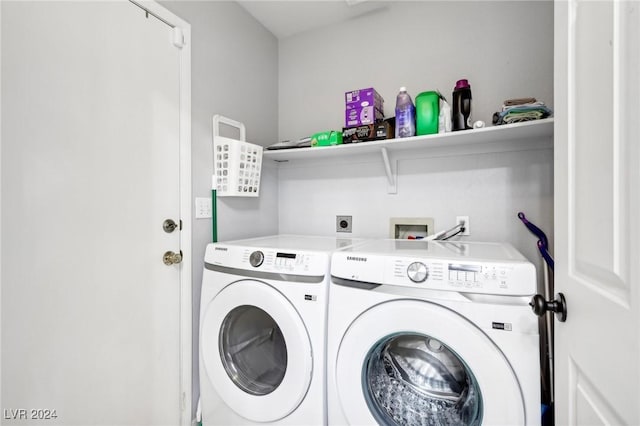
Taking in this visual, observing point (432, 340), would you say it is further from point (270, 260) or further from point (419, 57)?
point (419, 57)

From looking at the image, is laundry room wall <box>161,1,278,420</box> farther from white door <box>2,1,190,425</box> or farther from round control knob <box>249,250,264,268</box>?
round control knob <box>249,250,264,268</box>

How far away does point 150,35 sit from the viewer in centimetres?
132

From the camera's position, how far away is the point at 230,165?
1.59 meters

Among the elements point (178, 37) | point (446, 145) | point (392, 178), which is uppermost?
point (178, 37)

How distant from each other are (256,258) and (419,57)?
1513 millimetres

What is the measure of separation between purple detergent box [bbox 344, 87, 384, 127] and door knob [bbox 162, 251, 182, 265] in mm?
1122

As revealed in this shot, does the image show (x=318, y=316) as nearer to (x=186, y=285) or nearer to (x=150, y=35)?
(x=186, y=285)

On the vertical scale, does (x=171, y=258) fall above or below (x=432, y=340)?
above

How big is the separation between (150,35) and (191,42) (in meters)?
0.21

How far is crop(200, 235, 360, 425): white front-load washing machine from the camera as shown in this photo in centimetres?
114

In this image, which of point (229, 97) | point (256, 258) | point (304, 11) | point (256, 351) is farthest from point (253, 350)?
point (304, 11)

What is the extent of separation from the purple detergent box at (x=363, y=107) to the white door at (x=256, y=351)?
989 mm
